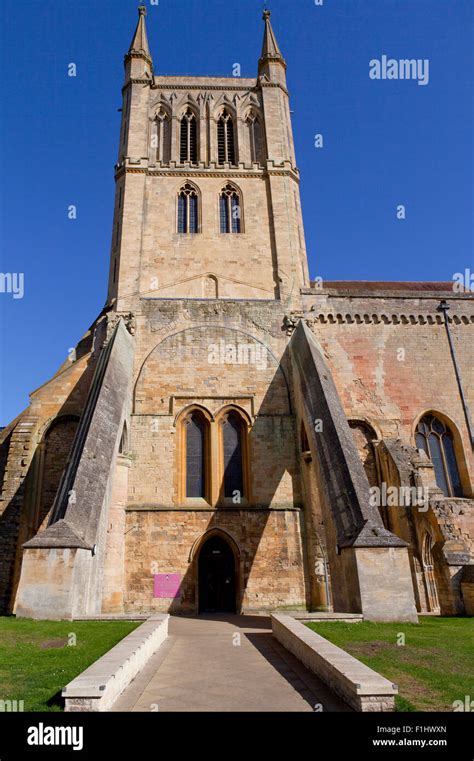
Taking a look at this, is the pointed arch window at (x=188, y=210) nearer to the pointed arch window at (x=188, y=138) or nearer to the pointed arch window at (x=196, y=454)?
the pointed arch window at (x=188, y=138)

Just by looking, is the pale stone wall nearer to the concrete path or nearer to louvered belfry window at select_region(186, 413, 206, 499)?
louvered belfry window at select_region(186, 413, 206, 499)

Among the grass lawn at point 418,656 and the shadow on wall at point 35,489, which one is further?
the shadow on wall at point 35,489

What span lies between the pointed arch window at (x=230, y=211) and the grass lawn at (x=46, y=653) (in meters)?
18.7

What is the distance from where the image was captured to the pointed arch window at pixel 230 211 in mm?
24578

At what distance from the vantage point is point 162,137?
26.8m

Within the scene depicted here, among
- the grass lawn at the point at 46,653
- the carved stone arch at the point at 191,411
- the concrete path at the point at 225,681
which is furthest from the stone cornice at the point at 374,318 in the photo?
the grass lawn at the point at 46,653

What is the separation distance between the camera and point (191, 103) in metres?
27.7

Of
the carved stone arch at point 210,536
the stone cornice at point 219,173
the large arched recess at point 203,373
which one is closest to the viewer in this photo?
the carved stone arch at point 210,536

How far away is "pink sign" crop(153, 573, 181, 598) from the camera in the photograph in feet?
54.8

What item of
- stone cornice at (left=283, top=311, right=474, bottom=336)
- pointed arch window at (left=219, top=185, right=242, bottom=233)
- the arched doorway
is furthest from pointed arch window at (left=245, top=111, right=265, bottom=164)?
the arched doorway

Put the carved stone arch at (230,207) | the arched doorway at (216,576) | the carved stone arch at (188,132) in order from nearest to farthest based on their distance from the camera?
the arched doorway at (216,576) < the carved stone arch at (230,207) < the carved stone arch at (188,132)

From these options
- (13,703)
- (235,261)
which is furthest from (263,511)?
(13,703)
